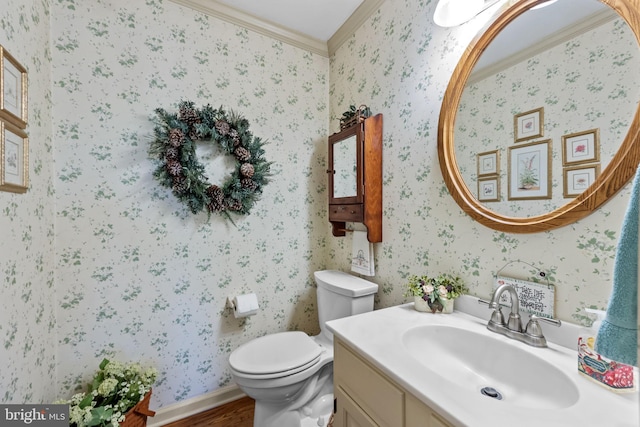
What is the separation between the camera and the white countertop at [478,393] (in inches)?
18.6

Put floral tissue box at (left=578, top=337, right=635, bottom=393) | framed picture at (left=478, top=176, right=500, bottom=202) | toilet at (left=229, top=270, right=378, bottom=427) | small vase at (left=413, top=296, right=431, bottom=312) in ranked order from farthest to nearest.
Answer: toilet at (left=229, top=270, right=378, bottom=427), small vase at (left=413, top=296, right=431, bottom=312), framed picture at (left=478, top=176, right=500, bottom=202), floral tissue box at (left=578, top=337, right=635, bottom=393)

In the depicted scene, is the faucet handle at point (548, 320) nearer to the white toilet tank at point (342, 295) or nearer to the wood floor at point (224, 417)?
the white toilet tank at point (342, 295)

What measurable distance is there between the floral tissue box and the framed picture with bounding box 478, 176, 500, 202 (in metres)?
0.49

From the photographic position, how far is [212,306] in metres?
1.52

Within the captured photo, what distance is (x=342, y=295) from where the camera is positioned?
1.38 m

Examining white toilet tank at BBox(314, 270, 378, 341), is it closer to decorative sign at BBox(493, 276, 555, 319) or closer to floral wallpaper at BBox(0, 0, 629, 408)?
floral wallpaper at BBox(0, 0, 629, 408)

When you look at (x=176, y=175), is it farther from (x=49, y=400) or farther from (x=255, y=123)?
(x=49, y=400)

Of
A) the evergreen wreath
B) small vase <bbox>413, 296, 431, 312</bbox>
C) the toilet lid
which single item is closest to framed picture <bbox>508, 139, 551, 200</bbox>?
small vase <bbox>413, 296, 431, 312</bbox>

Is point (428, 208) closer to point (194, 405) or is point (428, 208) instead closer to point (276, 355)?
Result: point (276, 355)

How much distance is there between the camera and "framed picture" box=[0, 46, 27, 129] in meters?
0.77

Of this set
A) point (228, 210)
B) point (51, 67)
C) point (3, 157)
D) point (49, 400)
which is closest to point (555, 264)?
point (228, 210)

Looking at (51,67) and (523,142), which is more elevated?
(51,67)

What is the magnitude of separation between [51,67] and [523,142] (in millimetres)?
2036

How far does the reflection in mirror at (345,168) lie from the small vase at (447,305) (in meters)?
0.71
